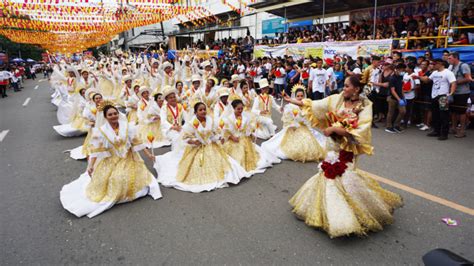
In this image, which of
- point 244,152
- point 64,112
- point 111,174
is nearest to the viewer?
point 111,174

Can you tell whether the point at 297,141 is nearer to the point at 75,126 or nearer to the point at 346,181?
the point at 346,181

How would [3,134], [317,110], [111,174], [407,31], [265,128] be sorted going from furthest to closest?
[407,31]
[3,134]
[265,128]
[111,174]
[317,110]

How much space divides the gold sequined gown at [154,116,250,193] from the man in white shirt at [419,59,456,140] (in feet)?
15.8

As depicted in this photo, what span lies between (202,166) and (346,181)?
228 centimetres

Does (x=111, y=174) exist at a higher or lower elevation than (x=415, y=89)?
lower

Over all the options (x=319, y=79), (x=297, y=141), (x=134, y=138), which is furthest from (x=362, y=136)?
(x=319, y=79)

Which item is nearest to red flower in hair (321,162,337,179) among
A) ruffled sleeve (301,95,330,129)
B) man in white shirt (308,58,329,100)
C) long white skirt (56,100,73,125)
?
ruffled sleeve (301,95,330,129)

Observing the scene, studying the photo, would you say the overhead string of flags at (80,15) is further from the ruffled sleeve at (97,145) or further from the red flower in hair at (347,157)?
the red flower in hair at (347,157)

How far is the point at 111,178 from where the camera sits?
4.15 metres

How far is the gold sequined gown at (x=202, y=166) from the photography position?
4.74 meters

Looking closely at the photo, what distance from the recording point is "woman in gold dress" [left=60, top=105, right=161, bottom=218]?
4066 mm

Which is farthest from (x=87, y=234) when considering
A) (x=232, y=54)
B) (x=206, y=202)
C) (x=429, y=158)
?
(x=232, y=54)

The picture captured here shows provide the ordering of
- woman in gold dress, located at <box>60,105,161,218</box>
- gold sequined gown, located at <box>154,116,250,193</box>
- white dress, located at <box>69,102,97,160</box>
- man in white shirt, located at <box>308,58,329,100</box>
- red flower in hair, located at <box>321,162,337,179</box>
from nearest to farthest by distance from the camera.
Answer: red flower in hair, located at <box>321,162,337,179</box>, woman in gold dress, located at <box>60,105,161,218</box>, gold sequined gown, located at <box>154,116,250,193</box>, white dress, located at <box>69,102,97,160</box>, man in white shirt, located at <box>308,58,329,100</box>

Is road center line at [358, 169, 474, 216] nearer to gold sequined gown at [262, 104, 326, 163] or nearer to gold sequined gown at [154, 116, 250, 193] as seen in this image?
gold sequined gown at [262, 104, 326, 163]
